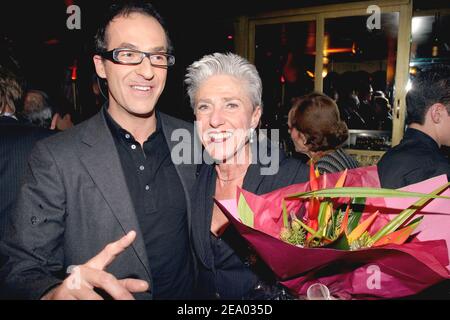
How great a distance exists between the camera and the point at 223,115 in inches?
60.3

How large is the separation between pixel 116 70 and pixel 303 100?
165cm

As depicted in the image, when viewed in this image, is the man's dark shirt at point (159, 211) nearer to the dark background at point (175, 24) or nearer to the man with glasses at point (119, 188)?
the man with glasses at point (119, 188)

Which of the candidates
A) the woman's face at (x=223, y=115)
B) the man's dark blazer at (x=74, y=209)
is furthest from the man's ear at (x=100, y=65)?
the woman's face at (x=223, y=115)

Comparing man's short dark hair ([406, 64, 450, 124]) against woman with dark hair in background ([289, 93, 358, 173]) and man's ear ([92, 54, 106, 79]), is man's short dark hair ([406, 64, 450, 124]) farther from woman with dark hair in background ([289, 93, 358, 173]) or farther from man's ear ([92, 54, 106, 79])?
man's ear ([92, 54, 106, 79])

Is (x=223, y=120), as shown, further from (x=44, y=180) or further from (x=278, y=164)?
(x=44, y=180)

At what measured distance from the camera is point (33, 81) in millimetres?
7707

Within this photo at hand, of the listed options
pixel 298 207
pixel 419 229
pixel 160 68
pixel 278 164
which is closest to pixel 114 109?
pixel 160 68

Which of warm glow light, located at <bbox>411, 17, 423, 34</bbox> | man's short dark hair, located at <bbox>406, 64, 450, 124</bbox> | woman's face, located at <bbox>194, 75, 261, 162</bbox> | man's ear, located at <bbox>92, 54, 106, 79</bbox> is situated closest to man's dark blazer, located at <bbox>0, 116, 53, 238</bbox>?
man's ear, located at <bbox>92, 54, 106, 79</bbox>

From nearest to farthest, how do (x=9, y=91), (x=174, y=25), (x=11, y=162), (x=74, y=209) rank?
(x=74, y=209), (x=11, y=162), (x=9, y=91), (x=174, y=25)

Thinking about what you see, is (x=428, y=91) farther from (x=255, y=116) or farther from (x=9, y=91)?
(x=9, y=91)

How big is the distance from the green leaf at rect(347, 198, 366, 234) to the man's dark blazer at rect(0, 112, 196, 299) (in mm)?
809

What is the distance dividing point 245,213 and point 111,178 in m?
0.71

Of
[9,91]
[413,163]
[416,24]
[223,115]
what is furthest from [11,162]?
[416,24]

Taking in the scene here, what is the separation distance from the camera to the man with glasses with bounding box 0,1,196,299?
3.97 feet
